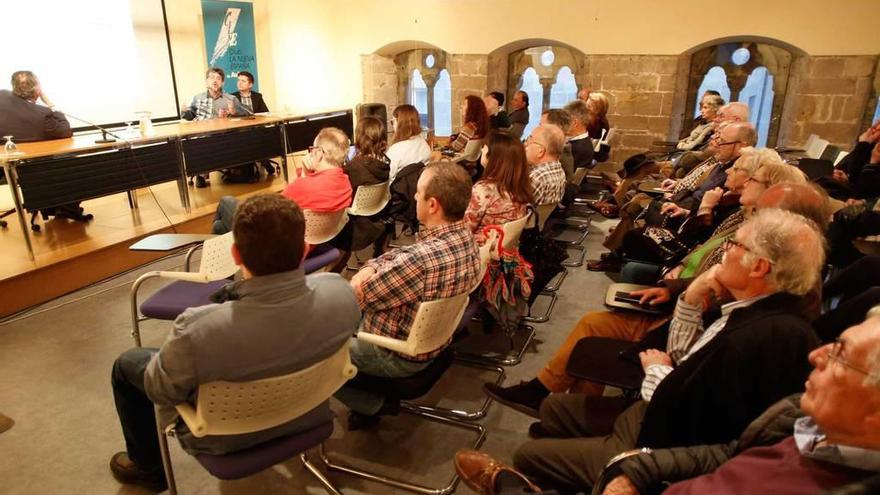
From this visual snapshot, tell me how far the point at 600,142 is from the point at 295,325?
5068 mm

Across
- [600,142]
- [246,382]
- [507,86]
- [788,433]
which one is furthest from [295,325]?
[507,86]

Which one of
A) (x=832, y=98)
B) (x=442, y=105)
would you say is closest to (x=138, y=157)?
(x=442, y=105)

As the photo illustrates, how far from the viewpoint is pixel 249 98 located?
22.9ft

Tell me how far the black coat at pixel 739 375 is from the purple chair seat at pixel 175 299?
191cm

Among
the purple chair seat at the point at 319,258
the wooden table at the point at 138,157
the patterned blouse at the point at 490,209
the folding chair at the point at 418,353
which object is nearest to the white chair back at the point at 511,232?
the patterned blouse at the point at 490,209

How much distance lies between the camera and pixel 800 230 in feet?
5.17

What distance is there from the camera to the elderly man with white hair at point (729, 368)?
4.71 feet

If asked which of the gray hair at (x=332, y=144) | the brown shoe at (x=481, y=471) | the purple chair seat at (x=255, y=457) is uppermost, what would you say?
the gray hair at (x=332, y=144)

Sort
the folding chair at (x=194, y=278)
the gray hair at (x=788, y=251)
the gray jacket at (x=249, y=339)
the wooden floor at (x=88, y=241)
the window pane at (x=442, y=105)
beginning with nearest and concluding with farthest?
the gray jacket at (x=249, y=339), the gray hair at (x=788, y=251), the folding chair at (x=194, y=278), the wooden floor at (x=88, y=241), the window pane at (x=442, y=105)

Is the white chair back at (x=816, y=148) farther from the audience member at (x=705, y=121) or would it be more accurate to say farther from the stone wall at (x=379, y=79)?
the stone wall at (x=379, y=79)

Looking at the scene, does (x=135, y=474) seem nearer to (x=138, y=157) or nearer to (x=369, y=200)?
(x=369, y=200)

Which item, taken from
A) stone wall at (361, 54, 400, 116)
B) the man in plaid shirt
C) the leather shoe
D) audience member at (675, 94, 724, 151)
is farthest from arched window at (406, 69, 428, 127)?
the leather shoe

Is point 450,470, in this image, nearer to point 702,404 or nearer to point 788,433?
point 702,404

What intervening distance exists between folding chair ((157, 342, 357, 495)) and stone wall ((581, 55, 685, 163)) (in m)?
5.73
